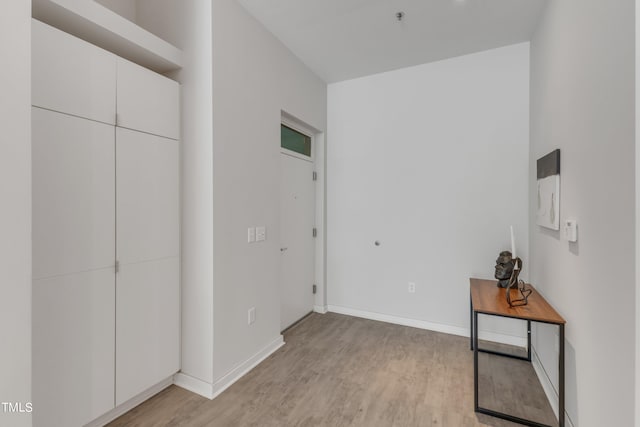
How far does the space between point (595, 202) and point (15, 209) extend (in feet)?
8.35

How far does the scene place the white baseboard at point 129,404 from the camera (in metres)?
1.79

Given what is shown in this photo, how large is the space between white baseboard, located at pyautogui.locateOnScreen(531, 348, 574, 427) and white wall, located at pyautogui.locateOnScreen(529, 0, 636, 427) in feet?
0.26

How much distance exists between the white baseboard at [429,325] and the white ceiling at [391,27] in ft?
9.11

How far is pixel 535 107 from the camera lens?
2496 millimetres

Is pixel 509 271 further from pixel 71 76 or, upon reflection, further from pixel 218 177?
pixel 71 76

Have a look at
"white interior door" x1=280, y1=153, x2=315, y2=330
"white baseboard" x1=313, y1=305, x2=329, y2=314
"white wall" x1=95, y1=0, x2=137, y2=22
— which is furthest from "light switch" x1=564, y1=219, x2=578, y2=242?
"white wall" x1=95, y1=0, x2=137, y2=22

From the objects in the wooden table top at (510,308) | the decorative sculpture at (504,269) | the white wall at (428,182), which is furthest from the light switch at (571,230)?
the white wall at (428,182)

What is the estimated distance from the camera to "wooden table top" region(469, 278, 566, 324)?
1.79 metres

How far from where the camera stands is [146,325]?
1.96 metres

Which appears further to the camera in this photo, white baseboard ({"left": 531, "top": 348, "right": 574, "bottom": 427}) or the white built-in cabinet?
white baseboard ({"left": 531, "top": 348, "right": 574, "bottom": 427})

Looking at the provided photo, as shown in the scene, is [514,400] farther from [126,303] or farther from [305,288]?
[126,303]

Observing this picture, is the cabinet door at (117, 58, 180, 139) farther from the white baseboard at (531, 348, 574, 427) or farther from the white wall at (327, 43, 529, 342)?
the white baseboard at (531, 348, 574, 427)

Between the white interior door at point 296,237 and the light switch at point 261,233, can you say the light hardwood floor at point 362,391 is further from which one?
the light switch at point 261,233

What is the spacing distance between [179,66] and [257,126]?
2.27 ft
